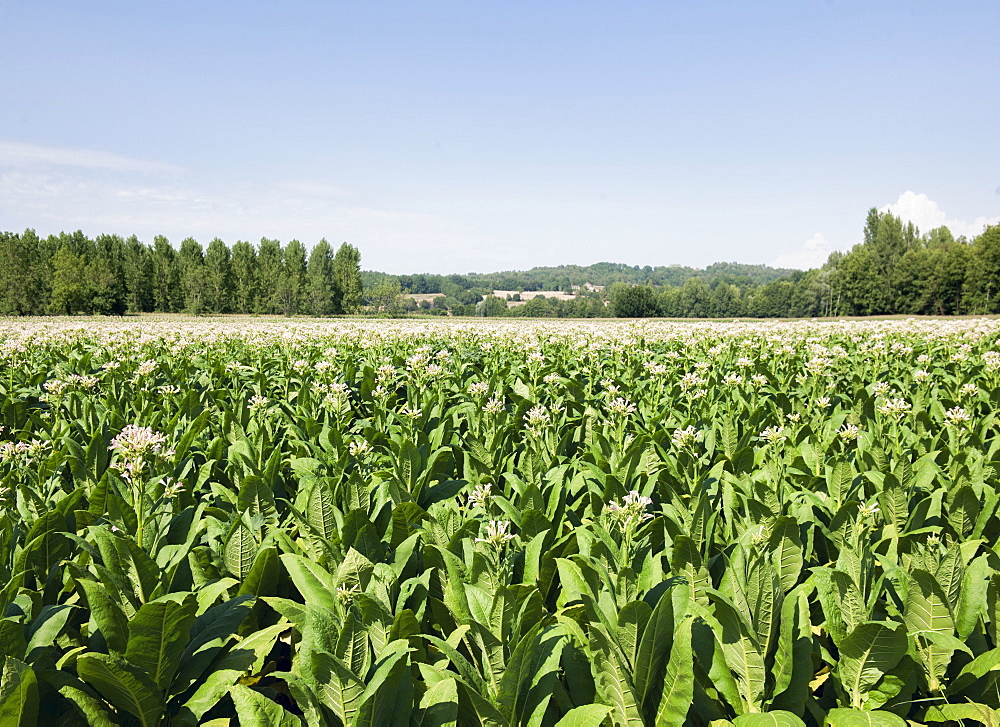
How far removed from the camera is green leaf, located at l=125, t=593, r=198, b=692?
5.90 feet

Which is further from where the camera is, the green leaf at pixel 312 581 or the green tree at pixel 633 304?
the green tree at pixel 633 304

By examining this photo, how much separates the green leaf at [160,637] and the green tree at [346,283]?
98.9m

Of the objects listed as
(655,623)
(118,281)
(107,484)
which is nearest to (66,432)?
(107,484)

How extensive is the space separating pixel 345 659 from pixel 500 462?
2530mm

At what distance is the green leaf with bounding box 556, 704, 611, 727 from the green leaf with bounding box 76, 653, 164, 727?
4.21 ft

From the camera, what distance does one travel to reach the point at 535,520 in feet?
9.29

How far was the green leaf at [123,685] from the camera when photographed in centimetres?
163

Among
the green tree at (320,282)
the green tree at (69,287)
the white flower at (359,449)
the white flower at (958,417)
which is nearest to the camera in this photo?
the white flower at (359,449)

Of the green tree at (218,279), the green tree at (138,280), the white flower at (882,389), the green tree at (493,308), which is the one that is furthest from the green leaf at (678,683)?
the green tree at (493,308)

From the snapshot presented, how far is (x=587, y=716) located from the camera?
1.67 meters

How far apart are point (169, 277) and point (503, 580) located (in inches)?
3900

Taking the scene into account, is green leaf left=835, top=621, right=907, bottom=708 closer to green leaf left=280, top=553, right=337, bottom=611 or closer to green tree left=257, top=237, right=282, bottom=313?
green leaf left=280, top=553, right=337, bottom=611

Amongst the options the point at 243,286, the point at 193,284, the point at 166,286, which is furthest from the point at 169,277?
the point at 243,286

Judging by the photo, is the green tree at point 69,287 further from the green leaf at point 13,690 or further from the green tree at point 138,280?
the green leaf at point 13,690
